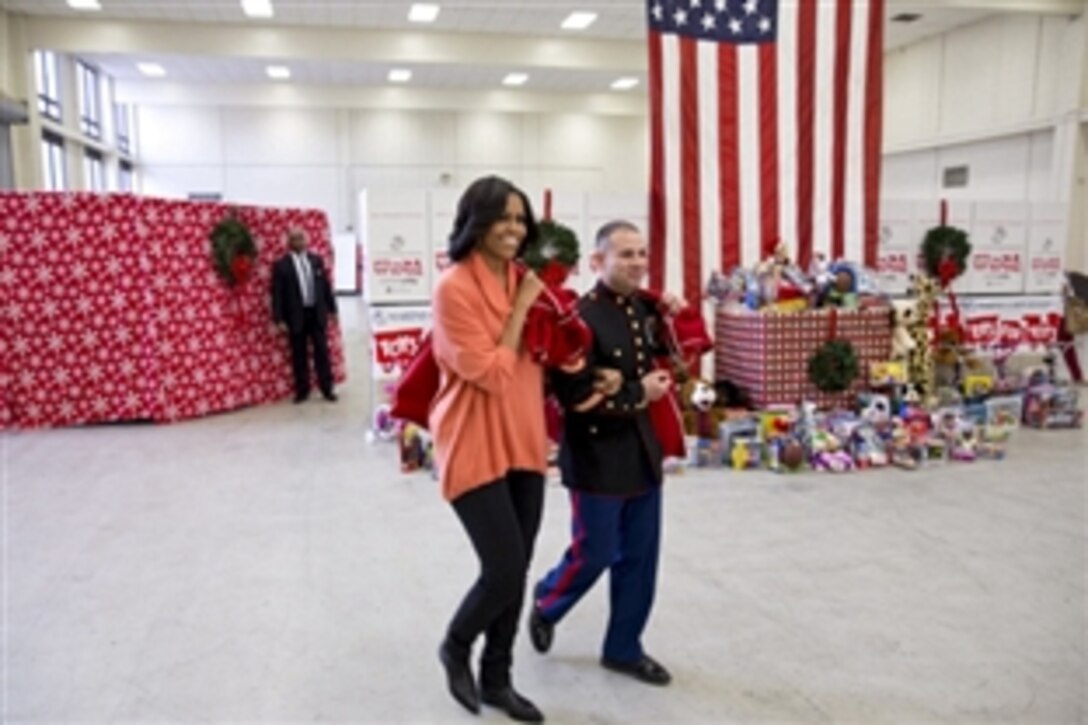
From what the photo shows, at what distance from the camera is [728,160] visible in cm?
608

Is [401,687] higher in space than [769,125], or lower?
lower

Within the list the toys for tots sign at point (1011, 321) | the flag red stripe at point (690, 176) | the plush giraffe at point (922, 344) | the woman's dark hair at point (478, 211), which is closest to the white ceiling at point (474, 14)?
the toys for tots sign at point (1011, 321)

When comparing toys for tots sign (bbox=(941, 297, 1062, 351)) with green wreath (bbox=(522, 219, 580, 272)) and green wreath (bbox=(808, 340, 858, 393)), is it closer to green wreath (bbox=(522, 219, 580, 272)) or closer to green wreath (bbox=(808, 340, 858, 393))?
green wreath (bbox=(808, 340, 858, 393))

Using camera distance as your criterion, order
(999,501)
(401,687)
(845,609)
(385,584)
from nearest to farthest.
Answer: (401,687), (845,609), (385,584), (999,501)

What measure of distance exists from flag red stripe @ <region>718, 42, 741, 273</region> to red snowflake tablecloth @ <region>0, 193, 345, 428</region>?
4.31m

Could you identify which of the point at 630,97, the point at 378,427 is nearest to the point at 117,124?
the point at 630,97

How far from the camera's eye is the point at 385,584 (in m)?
3.37

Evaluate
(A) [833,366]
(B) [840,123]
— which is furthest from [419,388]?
(B) [840,123]

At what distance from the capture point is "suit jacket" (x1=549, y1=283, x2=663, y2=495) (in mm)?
2307

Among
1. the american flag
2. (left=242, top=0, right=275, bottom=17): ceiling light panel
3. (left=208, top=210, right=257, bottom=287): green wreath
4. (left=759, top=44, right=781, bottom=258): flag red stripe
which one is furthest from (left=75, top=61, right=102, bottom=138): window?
(left=759, top=44, right=781, bottom=258): flag red stripe

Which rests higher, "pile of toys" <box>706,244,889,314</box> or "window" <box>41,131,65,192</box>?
"window" <box>41,131,65,192</box>

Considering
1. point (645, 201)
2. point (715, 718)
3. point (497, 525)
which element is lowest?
point (715, 718)

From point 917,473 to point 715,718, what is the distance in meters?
3.30

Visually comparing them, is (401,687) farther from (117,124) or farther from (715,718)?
(117,124)
